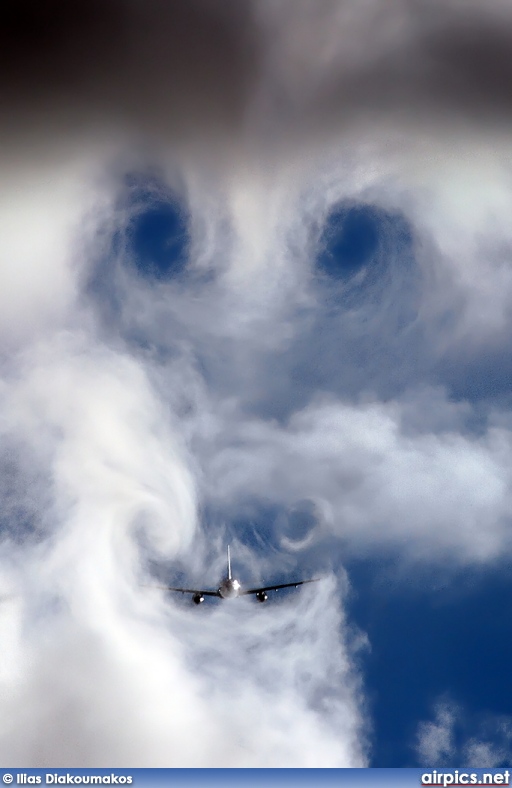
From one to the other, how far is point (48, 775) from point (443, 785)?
85.2 metres

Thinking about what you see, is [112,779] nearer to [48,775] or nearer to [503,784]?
[48,775]

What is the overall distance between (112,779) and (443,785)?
70951 millimetres

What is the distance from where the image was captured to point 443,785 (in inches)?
6885

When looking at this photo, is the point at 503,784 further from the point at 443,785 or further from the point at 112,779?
the point at 112,779

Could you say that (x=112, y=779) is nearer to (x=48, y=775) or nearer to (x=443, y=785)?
(x=48, y=775)

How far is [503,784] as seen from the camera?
17012 cm

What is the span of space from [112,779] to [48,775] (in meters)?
14.6

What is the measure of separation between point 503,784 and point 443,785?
12684 millimetres

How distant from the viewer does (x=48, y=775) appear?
174625 millimetres

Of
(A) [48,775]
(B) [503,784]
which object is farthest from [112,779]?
(B) [503,784]

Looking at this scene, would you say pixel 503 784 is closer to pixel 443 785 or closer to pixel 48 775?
pixel 443 785

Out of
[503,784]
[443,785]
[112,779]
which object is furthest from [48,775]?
[503,784]

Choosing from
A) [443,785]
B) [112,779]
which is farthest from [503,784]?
[112,779]
